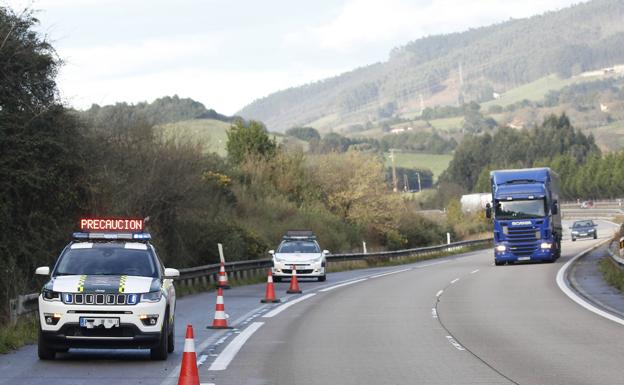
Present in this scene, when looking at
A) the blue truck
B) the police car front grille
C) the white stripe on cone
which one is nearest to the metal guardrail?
the police car front grille

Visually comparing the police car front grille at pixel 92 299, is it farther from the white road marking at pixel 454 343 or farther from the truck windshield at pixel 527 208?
the truck windshield at pixel 527 208

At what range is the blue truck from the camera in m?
46.7

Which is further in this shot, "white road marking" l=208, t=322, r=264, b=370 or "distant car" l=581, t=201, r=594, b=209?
"distant car" l=581, t=201, r=594, b=209

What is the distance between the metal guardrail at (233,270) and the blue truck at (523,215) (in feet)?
31.3

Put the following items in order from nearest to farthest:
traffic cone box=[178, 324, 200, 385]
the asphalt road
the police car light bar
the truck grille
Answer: traffic cone box=[178, 324, 200, 385] < the asphalt road < the police car light bar < the truck grille

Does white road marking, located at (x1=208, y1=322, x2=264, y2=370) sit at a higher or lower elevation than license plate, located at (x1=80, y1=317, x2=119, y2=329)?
lower

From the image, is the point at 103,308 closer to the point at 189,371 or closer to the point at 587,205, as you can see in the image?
the point at 189,371

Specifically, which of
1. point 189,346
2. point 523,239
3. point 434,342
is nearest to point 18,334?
point 434,342

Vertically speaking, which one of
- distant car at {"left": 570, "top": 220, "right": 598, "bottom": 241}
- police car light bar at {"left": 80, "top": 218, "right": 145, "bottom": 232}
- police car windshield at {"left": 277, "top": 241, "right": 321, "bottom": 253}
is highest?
police car light bar at {"left": 80, "top": 218, "right": 145, "bottom": 232}

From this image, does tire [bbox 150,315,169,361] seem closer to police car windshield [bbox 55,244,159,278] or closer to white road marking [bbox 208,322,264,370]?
white road marking [bbox 208,322,264,370]

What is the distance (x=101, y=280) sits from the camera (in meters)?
15.3

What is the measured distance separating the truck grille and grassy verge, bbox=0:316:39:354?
29932 millimetres

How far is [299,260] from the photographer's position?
1570 inches

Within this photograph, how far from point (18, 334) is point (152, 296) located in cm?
381
